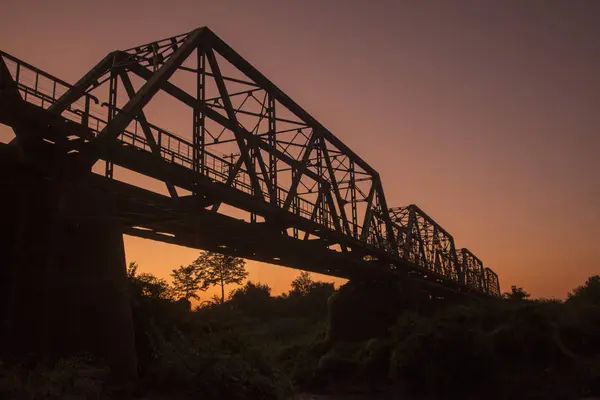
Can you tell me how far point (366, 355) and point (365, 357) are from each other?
0.26 metres

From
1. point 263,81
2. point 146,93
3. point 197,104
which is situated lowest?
point 146,93

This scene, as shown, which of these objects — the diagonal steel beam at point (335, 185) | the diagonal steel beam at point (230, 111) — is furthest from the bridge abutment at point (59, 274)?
the diagonal steel beam at point (335, 185)

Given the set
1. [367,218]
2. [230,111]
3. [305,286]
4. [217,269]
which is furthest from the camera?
[305,286]

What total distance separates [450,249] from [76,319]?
7731 centimetres

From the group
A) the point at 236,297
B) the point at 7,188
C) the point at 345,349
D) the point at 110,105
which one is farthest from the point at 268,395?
the point at 236,297

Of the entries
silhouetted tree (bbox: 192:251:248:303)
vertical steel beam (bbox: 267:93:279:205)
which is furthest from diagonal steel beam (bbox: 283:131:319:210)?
silhouetted tree (bbox: 192:251:248:303)

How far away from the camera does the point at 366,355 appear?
40875 millimetres

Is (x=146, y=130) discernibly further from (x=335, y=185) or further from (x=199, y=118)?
(x=335, y=185)

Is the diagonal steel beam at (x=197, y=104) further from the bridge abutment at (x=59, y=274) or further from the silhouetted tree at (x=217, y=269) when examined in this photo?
the silhouetted tree at (x=217, y=269)

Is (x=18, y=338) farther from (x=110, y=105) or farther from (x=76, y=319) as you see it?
(x=110, y=105)

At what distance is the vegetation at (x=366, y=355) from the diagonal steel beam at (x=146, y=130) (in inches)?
194

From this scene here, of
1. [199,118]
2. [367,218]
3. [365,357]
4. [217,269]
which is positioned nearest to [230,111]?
[199,118]

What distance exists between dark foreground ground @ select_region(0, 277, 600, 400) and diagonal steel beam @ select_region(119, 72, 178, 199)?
4948 mm

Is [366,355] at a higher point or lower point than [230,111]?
lower
